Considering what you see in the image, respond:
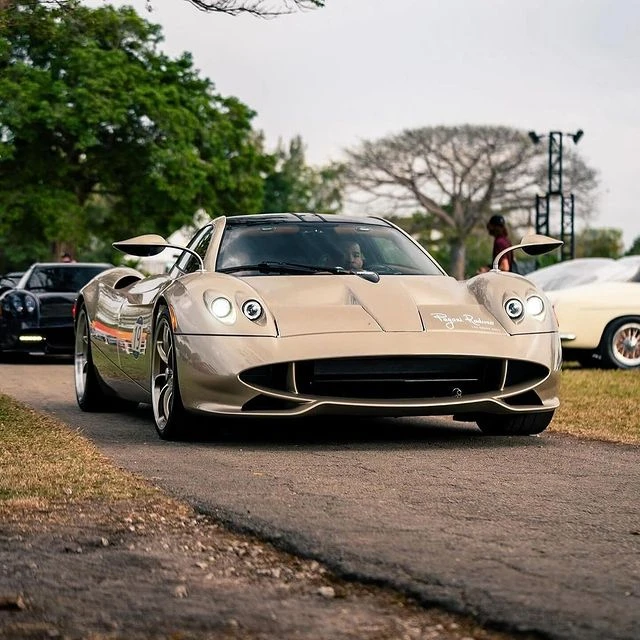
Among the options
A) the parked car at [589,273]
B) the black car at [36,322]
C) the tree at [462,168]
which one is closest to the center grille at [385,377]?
the parked car at [589,273]

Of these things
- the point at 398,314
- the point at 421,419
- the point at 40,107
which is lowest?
the point at 421,419

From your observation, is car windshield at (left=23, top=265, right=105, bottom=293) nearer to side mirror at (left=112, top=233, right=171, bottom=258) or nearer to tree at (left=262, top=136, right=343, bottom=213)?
side mirror at (left=112, top=233, right=171, bottom=258)

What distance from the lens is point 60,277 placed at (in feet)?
65.0

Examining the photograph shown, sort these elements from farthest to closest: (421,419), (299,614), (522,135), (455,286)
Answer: (522,135) < (421,419) < (455,286) < (299,614)

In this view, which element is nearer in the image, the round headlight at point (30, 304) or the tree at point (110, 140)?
the round headlight at point (30, 304)

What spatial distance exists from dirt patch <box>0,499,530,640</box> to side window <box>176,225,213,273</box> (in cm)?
377

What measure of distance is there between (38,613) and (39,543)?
101 cm

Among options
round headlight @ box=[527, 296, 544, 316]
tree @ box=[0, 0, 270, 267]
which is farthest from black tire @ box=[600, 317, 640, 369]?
tree @ box=[0, 0, 270, 267]

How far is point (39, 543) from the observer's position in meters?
4.72

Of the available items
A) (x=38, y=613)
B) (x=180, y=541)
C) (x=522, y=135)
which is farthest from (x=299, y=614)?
(x=522, y=135)

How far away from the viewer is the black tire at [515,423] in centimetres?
818

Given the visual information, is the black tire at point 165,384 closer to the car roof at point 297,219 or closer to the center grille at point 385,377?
the center grille at point 385,377

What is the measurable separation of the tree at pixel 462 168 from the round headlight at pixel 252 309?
63453mm

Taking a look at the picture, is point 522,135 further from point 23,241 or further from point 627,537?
point 627,537
